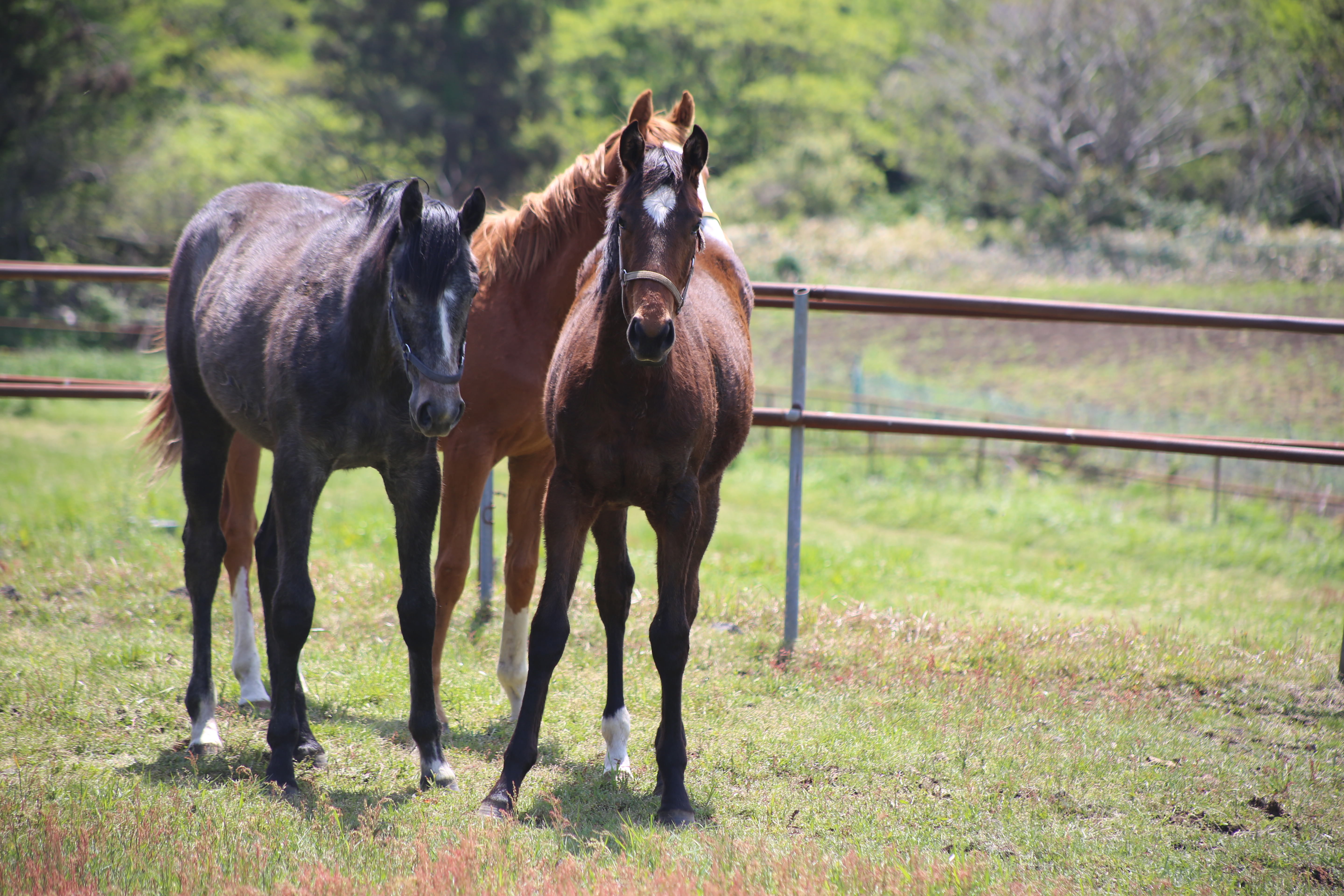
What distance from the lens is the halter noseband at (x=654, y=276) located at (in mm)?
2814

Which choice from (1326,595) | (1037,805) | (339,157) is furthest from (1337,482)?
(339,157)

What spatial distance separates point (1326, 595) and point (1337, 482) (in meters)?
5.00

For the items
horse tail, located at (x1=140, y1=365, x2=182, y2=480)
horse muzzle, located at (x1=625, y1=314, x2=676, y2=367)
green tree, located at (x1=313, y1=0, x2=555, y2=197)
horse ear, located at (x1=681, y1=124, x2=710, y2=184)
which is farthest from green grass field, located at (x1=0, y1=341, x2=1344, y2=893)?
green tree, located at (x1=313, y1=0, x2=555, y2=197)

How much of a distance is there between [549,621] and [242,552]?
1888 millimetres

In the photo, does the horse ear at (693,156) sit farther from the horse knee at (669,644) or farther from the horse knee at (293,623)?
the horse knee at (293,623)

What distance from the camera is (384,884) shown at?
2.50m

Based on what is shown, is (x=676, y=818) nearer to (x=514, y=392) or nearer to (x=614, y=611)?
(x=614, y=611)

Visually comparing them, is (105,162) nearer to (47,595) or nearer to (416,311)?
(47,595)

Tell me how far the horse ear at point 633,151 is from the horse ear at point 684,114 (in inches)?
42.0

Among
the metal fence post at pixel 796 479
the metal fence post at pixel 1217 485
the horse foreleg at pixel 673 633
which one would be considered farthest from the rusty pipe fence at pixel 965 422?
the metal fence post at pixel 1217 485

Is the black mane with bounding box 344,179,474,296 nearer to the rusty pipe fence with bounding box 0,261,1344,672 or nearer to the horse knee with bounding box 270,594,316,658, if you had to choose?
the horse knee with bounding box 270,594,316,658

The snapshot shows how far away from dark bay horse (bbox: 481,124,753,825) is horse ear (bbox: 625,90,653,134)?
449 millimetres

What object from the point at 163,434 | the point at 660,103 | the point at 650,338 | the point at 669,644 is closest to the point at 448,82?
the point at 660,103

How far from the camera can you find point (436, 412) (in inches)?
115
